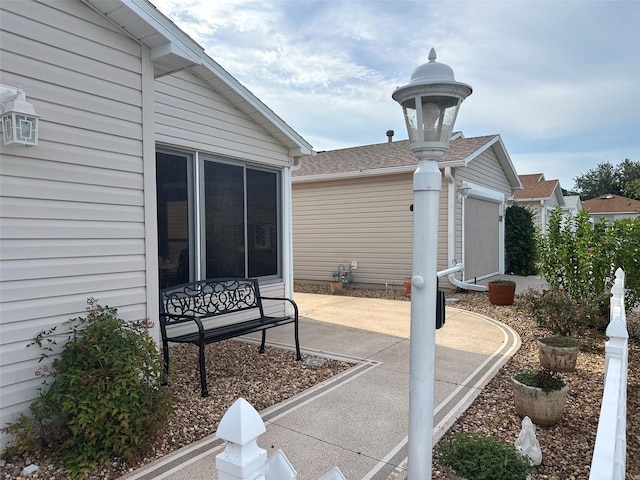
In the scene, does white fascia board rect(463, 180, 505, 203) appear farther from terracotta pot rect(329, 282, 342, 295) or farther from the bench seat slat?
the bench seat slat

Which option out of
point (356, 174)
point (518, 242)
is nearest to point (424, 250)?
point (356, 174)

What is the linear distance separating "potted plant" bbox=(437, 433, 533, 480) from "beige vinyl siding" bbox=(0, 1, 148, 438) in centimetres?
267

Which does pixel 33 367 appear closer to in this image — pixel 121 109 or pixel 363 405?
pixel 121 109

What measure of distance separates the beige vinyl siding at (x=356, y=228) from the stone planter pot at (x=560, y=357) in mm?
5954

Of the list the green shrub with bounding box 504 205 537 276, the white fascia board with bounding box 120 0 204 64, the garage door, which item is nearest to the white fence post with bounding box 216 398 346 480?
the white fascia board with bounding box 120 0 204 64

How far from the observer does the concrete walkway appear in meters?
2.68

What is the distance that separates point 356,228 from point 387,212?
105 cm

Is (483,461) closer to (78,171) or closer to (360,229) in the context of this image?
(78,171)

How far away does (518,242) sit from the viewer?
13891 millimetres

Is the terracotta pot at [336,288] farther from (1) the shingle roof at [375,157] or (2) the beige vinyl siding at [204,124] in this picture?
(2) the beige vinyl siding at [204,124]

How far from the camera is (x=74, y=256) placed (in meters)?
3.04

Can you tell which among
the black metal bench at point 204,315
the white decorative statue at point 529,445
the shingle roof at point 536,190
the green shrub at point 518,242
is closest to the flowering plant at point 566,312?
the white decorative statue at point 529,445

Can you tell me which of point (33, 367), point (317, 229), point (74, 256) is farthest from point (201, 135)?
point (317, 229)

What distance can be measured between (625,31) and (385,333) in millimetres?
6528
